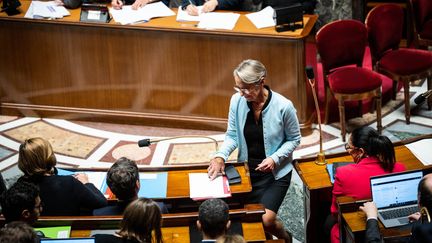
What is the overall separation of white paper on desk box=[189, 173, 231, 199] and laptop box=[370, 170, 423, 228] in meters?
0.92

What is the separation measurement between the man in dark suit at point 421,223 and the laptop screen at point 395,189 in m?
0.15

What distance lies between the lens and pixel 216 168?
15.4 ft

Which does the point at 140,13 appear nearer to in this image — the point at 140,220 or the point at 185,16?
the point at 185,16

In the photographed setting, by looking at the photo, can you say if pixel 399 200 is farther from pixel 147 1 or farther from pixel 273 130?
pixel 147 1

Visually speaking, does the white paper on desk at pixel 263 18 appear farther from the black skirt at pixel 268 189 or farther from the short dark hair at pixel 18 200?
the short dark hair at pixel 18 200

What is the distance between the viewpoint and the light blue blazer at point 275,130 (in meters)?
4.76

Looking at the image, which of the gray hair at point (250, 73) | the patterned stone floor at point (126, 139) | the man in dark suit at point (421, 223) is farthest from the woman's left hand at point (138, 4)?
the man in dark suit at point (421, 223)

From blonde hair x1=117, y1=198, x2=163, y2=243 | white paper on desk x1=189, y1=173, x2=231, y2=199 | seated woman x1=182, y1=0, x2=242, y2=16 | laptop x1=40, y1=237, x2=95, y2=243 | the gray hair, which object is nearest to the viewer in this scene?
blonde hair x1=117, y1=198, x2=163, y2=243

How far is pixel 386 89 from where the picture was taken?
7.53 m

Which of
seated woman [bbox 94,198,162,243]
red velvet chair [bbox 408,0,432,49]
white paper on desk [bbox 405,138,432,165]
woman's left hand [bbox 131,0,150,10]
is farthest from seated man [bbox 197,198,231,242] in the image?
red velvet chair [bbox 408,0,432,49]

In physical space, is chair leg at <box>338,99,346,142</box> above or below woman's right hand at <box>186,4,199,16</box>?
below

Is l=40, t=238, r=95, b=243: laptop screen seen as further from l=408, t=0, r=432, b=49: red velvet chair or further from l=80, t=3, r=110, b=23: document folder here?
l=408, t=0, r=432, b=49: red velvet chair

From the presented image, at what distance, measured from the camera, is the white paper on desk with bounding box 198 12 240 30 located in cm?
679

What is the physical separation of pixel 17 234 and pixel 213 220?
38.0 inches
